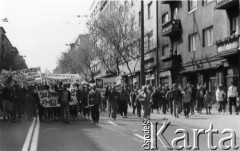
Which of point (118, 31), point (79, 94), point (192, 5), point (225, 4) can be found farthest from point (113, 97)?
point (118, 31)

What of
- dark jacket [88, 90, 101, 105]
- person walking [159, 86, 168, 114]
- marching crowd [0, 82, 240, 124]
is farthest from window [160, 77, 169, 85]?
dark jacket [88, 90, 101, 105]

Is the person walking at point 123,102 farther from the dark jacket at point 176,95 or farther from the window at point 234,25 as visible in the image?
the window at point 234,25

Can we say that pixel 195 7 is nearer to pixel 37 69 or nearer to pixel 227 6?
pixel 227 6

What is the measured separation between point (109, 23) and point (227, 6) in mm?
16657

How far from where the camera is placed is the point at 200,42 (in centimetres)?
3034

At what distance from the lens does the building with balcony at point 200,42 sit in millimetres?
25266

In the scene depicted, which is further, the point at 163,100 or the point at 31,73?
the point at 31,73

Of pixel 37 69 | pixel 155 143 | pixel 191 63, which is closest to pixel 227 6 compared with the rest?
pixel 191 63

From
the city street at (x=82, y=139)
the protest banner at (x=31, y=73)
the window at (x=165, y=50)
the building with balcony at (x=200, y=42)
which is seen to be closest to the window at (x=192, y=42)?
the building with balcony at (x=200, y=42)

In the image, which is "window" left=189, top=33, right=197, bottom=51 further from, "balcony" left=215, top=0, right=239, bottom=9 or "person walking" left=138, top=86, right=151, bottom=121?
"person walking" left=138, top=86, right=151, bottom=121

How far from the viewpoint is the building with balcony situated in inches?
995

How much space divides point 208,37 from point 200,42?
41.1 inches

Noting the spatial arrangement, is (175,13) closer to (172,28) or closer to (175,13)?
(175,13)

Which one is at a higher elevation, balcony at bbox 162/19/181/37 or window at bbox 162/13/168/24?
window at bbox 162/13/168/24
